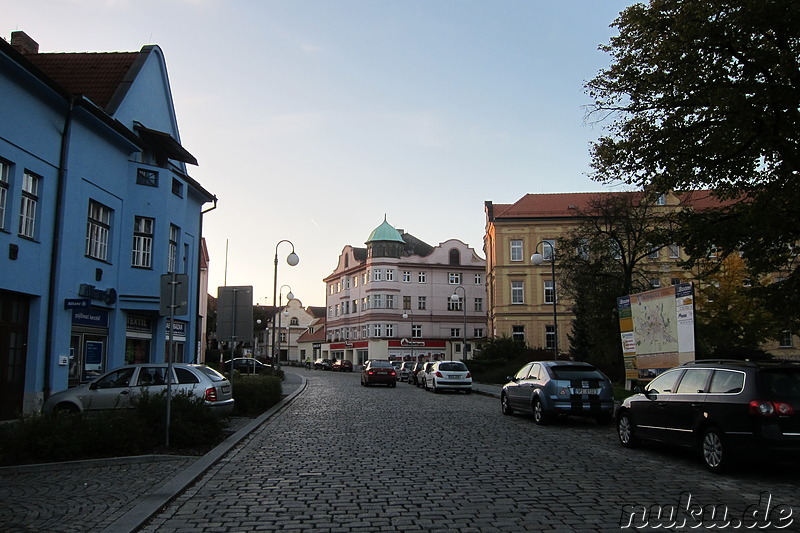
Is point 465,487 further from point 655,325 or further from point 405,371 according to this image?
point 405,371

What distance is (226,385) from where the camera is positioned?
52.9 ft

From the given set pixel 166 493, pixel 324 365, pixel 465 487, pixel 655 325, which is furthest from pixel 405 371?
pixel 166 493

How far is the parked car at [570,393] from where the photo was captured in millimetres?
16656

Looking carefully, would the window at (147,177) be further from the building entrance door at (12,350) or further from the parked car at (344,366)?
the parked car at (344,366)

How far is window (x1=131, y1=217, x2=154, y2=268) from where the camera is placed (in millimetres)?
23469

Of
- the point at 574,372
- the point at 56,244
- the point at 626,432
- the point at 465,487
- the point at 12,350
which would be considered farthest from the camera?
the point at 56,244

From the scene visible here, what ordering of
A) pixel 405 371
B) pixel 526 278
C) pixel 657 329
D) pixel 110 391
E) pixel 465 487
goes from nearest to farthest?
1. pixel 465 487
2. pixel 110 391
3. pixel 657 329
4. pixel 405 371
5. pixel 526 278

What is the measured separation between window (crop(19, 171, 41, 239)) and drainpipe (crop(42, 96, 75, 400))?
77 centimetres

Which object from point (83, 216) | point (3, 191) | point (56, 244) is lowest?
point (56, 244)

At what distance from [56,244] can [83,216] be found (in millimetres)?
1669

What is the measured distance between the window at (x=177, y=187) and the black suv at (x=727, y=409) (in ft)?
64.5

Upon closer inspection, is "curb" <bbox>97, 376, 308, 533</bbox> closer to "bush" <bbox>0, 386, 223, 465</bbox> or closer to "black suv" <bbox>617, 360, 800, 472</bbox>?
"bush" <bbox>0, 386, 223, 465</bbox>

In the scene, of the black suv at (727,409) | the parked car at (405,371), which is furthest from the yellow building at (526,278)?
the black suv at (727,409)

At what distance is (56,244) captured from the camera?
734 inches
